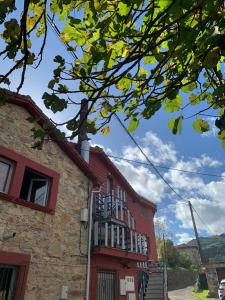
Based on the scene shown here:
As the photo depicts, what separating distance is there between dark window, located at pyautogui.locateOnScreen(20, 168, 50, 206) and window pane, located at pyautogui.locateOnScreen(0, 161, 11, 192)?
816mm

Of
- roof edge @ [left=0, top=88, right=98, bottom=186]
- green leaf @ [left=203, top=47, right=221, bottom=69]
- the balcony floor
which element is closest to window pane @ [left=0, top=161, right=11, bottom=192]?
roof edge @ [left=0, top=88, right=98, bottom=186]

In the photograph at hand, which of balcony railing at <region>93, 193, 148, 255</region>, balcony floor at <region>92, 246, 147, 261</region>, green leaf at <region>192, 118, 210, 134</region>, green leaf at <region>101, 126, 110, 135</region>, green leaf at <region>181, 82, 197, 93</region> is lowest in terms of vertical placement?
green leaf at <region>192, 118, 210, 134</region>

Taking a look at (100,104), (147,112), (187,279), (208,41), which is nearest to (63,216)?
(100,104)

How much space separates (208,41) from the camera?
82.7 inches

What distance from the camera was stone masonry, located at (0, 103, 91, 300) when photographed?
26.3 ft

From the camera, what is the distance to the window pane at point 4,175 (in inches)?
324

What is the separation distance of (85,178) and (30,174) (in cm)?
275

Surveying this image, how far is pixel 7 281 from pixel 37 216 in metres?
1.99

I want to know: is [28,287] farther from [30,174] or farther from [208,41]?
[208,41]

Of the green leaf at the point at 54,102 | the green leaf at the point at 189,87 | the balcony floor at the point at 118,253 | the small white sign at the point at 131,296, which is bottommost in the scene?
the small white sign at the point at 131,296

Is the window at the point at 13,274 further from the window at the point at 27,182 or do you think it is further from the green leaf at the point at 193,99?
the green leaf at the point at 193,99

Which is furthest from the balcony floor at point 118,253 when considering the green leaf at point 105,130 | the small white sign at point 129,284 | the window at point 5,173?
the green leaf at point 105,130

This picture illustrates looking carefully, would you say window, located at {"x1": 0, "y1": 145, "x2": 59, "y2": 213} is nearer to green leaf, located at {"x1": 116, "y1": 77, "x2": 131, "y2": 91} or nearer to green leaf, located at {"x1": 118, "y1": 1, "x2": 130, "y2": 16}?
green leaf, located at {"x1": 116, "y1": 77, "x2": 131, "y2": 91}

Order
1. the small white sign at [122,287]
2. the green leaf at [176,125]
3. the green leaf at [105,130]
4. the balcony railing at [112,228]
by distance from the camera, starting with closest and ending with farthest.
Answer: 1. the green leaf at [176,125]
2. the green leaf at [105,130]
3. the balcony railing at [112,228]
4. the small white sign at [122,287]
